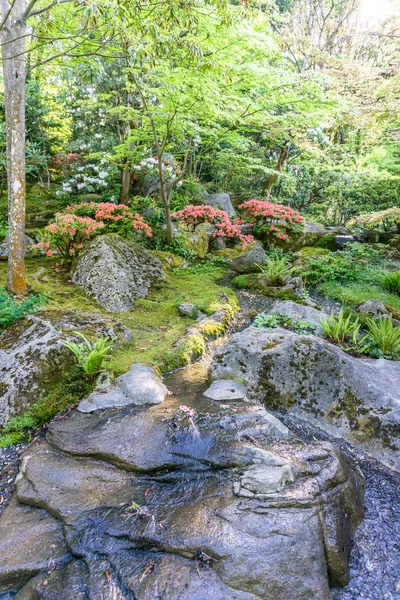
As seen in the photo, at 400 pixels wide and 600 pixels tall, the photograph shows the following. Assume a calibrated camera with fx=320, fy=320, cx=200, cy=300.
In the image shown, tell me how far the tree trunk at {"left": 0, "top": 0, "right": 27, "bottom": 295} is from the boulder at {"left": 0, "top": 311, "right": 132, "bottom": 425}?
1.53 meters

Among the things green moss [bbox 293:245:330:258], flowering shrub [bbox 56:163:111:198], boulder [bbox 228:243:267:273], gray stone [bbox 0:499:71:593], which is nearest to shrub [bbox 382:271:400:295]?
green moss [bbox 293:245:330:258]

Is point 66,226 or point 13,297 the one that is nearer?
point 13,297

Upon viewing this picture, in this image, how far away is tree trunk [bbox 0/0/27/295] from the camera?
4719 mm

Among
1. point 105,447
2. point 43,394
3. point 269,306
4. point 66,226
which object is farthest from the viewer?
point 269,306

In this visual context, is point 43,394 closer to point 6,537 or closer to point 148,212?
point 6,537

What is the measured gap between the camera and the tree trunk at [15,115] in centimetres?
472

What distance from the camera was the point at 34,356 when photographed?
153 inches

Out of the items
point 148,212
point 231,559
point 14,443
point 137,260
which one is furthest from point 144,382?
point 148,212

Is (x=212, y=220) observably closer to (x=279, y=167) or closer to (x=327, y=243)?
(x=327, y=243)

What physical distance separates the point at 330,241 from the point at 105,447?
10938 mm

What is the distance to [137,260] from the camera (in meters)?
7.45

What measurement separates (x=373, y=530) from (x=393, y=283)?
6880 mm

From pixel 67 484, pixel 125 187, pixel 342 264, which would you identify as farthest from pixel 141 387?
pixel 125 187

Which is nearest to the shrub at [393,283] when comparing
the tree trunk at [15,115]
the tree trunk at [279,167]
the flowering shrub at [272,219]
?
the flowering shrub at [272,219]
